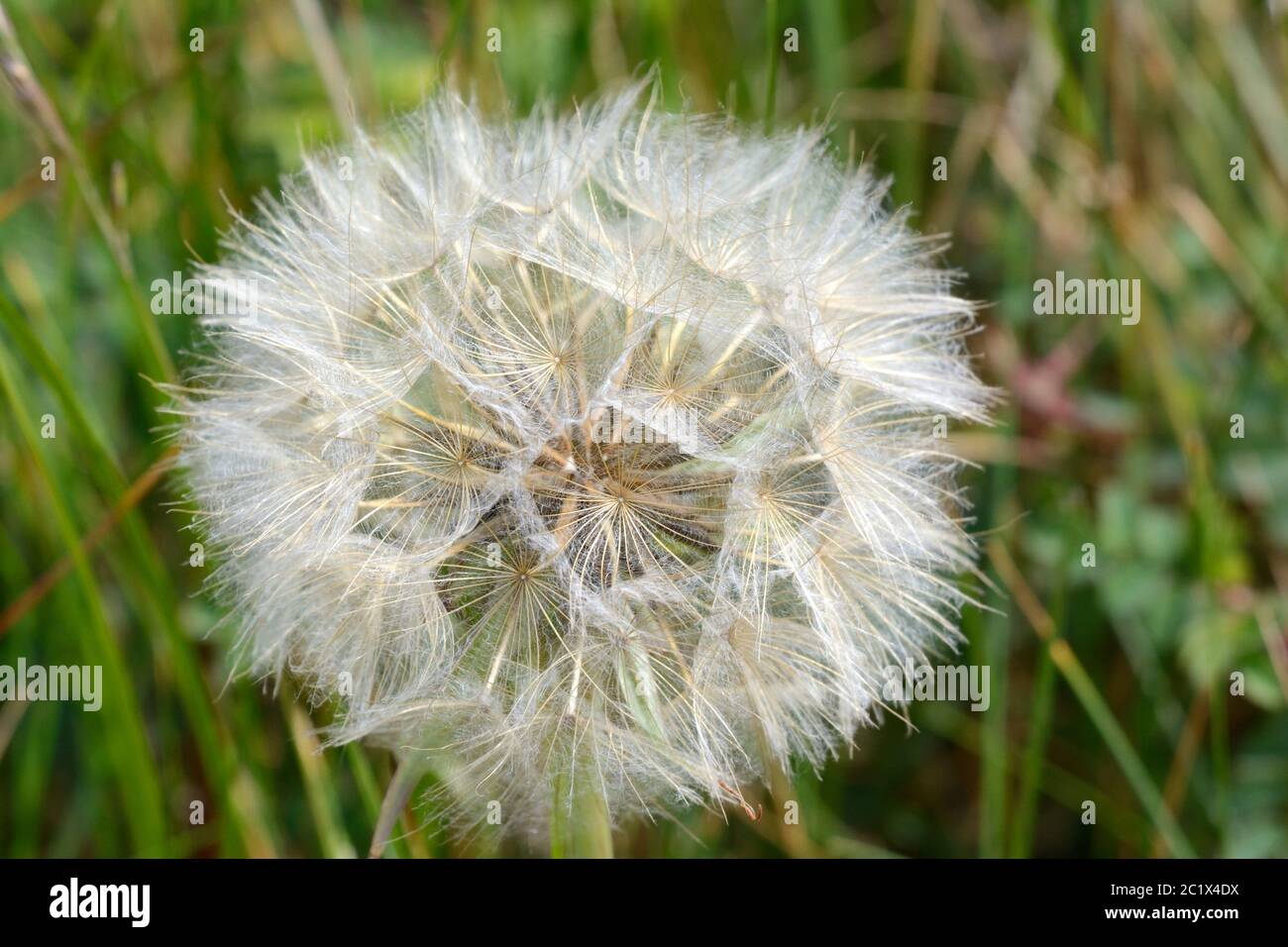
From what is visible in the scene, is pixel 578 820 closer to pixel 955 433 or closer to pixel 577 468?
pixel 577 468

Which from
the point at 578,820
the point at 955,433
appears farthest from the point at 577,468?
the point at 955,433

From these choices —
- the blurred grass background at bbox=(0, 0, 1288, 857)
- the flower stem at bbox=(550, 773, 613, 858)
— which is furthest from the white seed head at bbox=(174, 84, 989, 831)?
the blurred grass background at bbox=(0, 0, 1288, 857)

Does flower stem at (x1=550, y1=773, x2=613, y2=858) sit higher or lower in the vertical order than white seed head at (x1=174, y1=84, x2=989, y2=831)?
lower

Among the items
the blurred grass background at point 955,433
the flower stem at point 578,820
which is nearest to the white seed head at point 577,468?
the flower stem at point 578,820

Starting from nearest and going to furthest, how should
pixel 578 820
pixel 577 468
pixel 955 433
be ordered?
pixel 577 468 < pixel 578 820 < pixel 955 433

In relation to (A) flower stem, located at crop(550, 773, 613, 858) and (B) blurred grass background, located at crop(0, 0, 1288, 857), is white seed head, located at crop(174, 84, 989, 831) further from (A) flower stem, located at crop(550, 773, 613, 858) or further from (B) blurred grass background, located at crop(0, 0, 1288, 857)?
(B) blurred grass background, located at crop(0, 0, 1288, 857)
